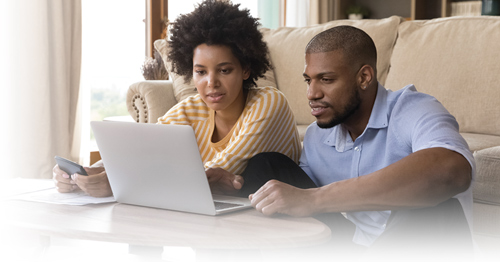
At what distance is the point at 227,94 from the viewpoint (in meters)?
1.48

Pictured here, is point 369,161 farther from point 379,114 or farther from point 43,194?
point 43,194

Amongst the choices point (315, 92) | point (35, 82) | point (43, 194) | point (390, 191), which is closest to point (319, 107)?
point (315, 92)

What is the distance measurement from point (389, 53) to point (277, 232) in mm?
1899

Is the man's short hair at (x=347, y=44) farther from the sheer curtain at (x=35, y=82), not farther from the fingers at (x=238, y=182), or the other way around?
the sheer curtain at (x=35, y=82)

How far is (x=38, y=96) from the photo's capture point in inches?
110

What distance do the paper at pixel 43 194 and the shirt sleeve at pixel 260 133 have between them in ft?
1.21

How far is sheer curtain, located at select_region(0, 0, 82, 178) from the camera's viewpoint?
273 cm

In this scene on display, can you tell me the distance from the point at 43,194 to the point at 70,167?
0.26ft

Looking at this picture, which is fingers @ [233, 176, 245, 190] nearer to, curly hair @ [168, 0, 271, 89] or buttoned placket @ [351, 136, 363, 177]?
buttoned placket @ [351, 136, 363, 177]

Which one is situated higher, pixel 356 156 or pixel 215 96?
pixel 215 96

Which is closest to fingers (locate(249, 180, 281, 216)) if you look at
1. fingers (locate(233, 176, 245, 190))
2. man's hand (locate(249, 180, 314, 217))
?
man's hand (locate(249, 180, 314, 217))

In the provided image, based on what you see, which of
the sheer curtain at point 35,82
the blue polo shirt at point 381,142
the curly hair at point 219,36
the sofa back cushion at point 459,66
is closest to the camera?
the blue polo shirt at point 381,142

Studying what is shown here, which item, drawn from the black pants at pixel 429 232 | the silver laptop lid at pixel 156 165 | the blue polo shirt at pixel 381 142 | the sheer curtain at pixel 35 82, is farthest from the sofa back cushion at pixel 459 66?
the sheer curtain at pixel 35 82

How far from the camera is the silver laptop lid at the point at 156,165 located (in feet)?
3.07
